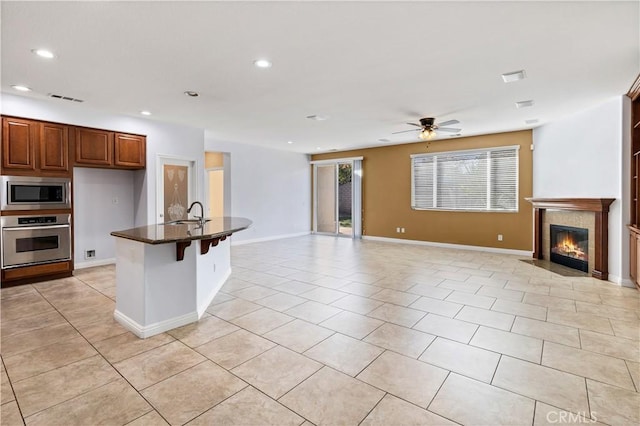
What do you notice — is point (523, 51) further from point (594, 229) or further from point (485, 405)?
point (594, 229)

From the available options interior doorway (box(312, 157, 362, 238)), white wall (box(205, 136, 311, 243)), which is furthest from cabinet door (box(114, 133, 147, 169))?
interior doorway (box(312, 157, 362, 238))

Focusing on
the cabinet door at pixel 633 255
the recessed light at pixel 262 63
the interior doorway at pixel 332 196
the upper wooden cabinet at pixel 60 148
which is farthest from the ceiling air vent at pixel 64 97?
the cabinet door at pixel 633 255

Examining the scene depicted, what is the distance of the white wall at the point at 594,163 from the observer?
175 inches

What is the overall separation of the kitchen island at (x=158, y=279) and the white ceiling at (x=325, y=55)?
5.59 feet

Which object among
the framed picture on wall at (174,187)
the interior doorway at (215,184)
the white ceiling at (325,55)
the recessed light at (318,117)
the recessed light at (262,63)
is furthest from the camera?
the interior doorway at (215,184)

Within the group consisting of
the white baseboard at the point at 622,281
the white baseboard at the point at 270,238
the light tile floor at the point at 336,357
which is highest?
the white baseboard at the point at 270,238

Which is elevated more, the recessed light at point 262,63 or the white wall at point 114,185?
the recessed light at point 262,63

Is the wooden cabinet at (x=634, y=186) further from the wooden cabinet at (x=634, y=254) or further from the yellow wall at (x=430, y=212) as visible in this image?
the yellow wall at (x=430, y=212)

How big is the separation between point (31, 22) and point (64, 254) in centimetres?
346

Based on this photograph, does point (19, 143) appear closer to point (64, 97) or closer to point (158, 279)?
point (64, 97)

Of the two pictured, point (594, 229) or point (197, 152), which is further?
point (197, 152)

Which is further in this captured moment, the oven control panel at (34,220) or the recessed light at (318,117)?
the recessed light at (318,117)

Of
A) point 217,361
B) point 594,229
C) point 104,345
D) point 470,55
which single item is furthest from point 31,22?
point 594,229

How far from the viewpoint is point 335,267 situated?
18.3 ft
